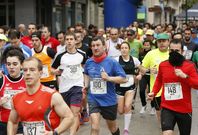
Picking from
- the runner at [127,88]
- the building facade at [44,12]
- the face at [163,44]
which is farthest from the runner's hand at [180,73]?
the building facade at [44,12]

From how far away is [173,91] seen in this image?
6.62 metres

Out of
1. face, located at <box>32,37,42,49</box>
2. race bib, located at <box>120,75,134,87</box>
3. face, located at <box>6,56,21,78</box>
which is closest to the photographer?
face, located at <box>6,56,21,78</box>

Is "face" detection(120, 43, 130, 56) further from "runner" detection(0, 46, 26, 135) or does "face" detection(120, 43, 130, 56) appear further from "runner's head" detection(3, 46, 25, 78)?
"runner's head" detection(3, 46, 25, 78)

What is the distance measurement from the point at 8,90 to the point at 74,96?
9.21 ft

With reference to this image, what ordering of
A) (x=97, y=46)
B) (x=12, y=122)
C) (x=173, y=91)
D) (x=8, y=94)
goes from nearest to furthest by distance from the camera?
(x=12, y=122) → (x=8, y=94) → (x=173, y=91) → (x=97, y=46)

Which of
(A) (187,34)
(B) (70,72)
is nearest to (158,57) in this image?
(B) (70,72)

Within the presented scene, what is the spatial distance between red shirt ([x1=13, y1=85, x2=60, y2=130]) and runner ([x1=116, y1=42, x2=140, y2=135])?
14.0ft

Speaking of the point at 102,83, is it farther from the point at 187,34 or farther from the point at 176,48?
the point at 187,34

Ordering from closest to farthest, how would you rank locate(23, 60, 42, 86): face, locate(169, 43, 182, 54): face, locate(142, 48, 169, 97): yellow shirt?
1. locate(23, 60, 42, 86): face
2. locate(169, 43, 182, 54): face
3. locate(142, 48, 169, 97): yellow shirt

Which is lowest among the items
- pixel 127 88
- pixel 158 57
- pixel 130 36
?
pixel 127 88

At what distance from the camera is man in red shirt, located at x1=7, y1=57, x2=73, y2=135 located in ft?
15.2

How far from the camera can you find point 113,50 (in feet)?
41.4

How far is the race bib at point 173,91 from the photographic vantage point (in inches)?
261

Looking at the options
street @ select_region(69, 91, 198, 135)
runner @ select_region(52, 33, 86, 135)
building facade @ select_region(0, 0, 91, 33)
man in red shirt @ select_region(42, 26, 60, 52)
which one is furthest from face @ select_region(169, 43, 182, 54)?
building facade @ select_region(0, 0, 91, 33)
